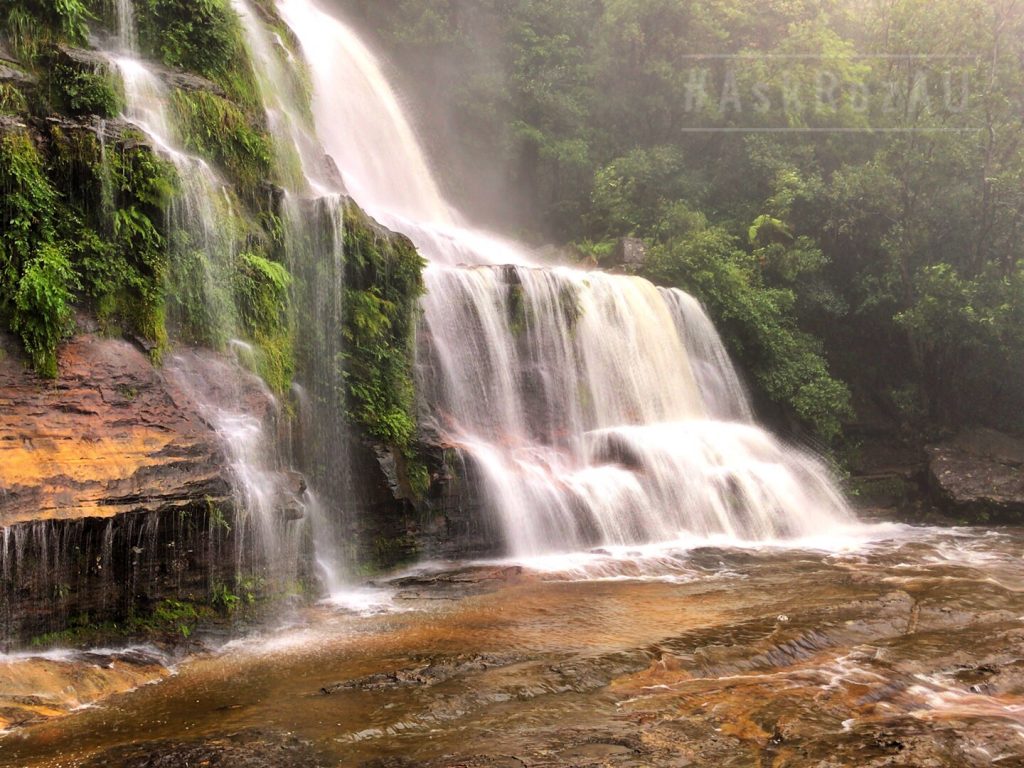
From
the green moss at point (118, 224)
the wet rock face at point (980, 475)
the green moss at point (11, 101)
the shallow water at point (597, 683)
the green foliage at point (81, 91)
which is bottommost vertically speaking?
the shallow water at point (597, 683)

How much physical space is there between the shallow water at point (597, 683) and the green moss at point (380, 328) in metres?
2.51

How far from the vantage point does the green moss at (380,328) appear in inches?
478

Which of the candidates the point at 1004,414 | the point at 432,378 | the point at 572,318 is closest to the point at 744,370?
the point at 572,318

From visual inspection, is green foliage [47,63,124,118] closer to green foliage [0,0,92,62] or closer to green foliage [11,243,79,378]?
green foliage [0,0,92,62]

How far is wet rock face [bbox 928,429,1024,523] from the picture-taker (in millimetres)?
18031

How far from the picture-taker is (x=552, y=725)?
5.96m

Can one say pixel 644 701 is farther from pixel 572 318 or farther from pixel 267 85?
pixel 267 85

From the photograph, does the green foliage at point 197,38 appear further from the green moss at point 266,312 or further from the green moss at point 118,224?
the green moss at point 266,312

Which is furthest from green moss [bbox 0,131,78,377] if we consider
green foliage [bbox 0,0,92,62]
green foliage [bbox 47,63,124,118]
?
green foliage [bbox 0,0,92,62]

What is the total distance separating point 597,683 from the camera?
6.88 metres

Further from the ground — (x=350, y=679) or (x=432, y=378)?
(x=432, y=378)

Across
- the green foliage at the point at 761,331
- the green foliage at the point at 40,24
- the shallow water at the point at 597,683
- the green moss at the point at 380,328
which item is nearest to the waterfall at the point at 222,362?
the green foliage at the point at 40,24

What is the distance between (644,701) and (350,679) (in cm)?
255

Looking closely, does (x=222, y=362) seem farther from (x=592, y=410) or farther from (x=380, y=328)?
(x=592, y=410)
